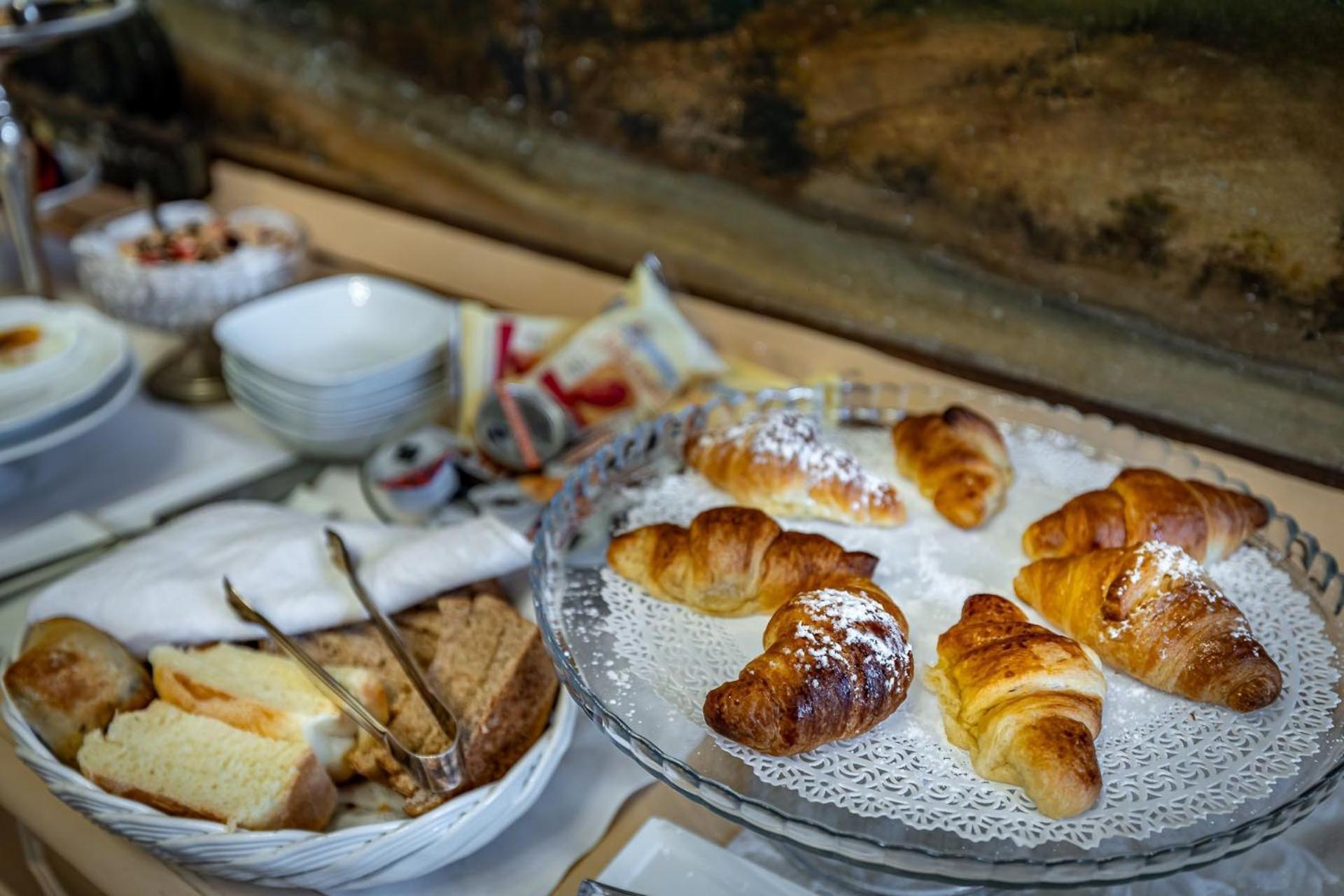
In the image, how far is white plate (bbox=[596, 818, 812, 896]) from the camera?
25.8 inches

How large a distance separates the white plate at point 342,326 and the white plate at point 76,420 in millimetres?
95

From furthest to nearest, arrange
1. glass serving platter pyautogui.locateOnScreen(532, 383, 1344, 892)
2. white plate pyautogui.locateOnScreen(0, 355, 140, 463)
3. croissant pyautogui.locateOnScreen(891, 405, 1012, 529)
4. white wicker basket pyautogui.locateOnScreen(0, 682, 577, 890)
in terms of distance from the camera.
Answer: white plate pyautogui.locateOnScreen(0, 355, 140, 463)
croissant pyautogui.locateOnScreen(891, 405, 1012, 529)
white wicker basket pyautogui.locateOnScreen(0, 682, 577, 890)
glass serving platter pyautogui.locateOnScreen(532, 383, 1344, 892)

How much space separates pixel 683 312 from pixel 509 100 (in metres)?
0.36

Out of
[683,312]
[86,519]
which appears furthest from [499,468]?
[86,519]

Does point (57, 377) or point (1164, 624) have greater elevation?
point (57, 377)

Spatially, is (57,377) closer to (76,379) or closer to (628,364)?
(76,379)

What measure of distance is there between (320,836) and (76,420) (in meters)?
0.59

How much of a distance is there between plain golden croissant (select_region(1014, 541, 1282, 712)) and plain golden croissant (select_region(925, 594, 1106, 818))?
0.10ft

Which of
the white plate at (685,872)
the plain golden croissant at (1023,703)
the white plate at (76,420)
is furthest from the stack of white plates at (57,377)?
the plain golden croissant at (1023,703)

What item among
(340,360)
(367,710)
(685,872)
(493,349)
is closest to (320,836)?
(367,710)

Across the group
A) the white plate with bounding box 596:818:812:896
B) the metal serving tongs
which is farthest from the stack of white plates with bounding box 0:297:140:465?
the white plate with bounding box 596:818:812:896

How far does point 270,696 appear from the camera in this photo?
730 mm

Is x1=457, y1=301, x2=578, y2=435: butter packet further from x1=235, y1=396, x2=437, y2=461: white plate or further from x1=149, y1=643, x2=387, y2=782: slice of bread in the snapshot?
x1=149, y1=643, x2=387, y2=782: slice of bread

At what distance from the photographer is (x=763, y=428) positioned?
30.3 inches
